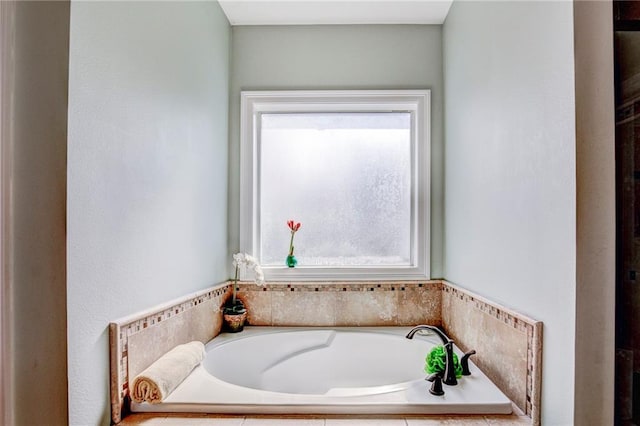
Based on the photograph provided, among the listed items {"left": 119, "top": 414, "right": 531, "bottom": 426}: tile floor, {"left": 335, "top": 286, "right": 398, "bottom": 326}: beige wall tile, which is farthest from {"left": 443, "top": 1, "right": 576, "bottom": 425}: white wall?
{"left": 335, "top": 286, "right": 398, "bottom": 326}: beige wall tile

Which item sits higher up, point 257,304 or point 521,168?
point 521,168

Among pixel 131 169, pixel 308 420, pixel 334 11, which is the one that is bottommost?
pixel 308 420

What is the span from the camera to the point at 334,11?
2.36m

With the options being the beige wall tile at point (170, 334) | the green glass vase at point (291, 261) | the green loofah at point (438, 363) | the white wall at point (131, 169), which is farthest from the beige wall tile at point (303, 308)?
the green loofah at point (438, 363)

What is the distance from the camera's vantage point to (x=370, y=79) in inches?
98.1

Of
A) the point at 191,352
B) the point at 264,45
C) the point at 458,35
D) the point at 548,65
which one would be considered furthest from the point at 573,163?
the point at 264,45

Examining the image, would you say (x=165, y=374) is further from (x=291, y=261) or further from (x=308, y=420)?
(x=291, y=261)

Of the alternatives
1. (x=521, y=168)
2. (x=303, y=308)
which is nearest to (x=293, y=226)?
(x=303, y=308)

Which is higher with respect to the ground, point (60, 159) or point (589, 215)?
point (60, 159)

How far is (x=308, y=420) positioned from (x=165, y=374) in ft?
1.74

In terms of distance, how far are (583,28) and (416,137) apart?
4.66ft

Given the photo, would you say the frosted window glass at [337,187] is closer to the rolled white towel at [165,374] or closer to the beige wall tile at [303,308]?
the beige wall tile at [303,308]

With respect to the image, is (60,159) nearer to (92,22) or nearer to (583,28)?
(92,22)

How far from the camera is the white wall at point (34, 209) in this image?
987 mm
